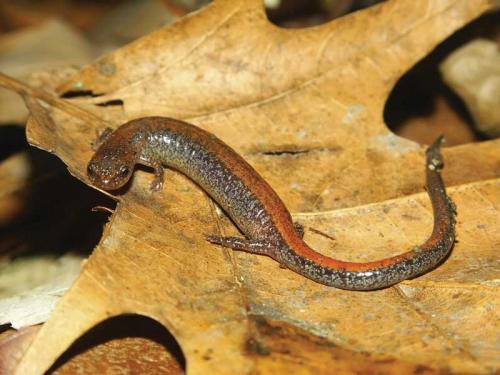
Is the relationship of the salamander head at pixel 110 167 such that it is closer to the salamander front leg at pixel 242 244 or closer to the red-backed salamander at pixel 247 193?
the red-backed salamander at pixel 247 193

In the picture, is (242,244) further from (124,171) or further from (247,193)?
(124,171)

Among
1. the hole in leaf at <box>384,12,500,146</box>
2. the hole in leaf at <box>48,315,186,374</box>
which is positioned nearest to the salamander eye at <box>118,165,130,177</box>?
the hole in leaf at <box>48,315,186,374</box>

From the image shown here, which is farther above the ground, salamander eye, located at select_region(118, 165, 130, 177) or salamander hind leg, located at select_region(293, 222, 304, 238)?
salamander eye, located at select_region(118, 165, 130, 177)

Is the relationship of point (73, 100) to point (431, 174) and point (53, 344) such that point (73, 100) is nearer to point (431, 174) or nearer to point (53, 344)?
point (53, 344)

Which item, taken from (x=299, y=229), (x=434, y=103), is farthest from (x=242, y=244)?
(x=434, y=103)

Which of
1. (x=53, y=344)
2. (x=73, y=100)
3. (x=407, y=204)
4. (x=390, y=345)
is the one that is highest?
(x=73, y=100)

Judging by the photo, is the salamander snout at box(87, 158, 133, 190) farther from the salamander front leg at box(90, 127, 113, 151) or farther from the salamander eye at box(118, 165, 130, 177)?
the salamander front leg at box(90, 127, 113, 151)

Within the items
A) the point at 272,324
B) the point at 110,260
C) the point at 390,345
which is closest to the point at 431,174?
the point at 390,345
